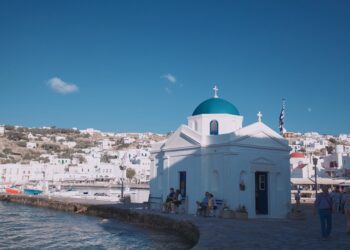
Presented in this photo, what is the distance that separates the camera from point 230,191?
20.8m

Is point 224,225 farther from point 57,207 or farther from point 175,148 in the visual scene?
point 57,207

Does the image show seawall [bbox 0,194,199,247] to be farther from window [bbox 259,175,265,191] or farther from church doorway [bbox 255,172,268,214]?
window [bbox 259,175,265,191]

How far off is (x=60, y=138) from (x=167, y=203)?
182 m

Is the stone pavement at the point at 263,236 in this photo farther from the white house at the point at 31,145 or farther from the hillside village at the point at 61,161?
the white house at the point at 31,145

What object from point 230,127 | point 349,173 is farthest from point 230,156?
point 349,173

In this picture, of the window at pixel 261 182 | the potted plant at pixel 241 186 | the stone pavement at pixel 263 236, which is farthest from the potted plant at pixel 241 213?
the window at pixel 261 182

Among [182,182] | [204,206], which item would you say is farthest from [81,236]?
[182,182]

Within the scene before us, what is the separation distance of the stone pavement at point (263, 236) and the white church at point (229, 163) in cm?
342

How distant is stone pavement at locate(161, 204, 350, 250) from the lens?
12000 millimetres

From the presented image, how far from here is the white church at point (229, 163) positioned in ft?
68.8

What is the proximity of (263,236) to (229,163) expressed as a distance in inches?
280

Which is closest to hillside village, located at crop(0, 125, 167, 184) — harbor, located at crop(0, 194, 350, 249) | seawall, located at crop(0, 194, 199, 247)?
seawall, located at crop(0, 194, 199, 247)

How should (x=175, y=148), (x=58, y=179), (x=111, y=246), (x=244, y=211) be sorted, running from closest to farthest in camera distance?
(x=111, y=246), (x=244, y=211), (x=175, y=148), (x=58, y=179)

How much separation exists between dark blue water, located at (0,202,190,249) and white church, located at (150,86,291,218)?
3811mm
